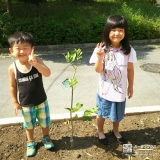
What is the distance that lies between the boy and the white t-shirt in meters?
0.65

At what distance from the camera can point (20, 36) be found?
2.19 m

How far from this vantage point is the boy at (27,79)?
2.19 m

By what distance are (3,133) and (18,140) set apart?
0.27 meters

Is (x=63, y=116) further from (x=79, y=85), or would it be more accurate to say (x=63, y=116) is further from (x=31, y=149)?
(x=79, y=85)

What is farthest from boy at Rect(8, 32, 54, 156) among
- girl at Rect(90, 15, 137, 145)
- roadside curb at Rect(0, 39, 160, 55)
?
roadside curb at Rect(0, 39, 160, 55)

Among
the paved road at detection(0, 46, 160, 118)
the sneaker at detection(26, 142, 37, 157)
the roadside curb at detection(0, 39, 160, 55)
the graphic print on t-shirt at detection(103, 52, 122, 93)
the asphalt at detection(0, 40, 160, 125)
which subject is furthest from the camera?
the roadside curb at detection(0, 39, 160, 55)

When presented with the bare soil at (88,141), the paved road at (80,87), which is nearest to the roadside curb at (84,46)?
the paved road at (80,87)

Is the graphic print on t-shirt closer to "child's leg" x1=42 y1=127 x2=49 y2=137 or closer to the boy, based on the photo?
the boy

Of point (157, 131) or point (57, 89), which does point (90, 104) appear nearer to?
point (57, 89)

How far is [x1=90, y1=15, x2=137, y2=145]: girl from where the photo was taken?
2.27m

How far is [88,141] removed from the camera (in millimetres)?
2873

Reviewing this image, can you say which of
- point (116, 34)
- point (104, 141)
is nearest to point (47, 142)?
point (104, 141)

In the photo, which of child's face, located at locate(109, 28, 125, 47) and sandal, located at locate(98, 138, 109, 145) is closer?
child's face, located at locate(109, 28, 125, 47)

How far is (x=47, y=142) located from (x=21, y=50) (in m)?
→ 1.23
